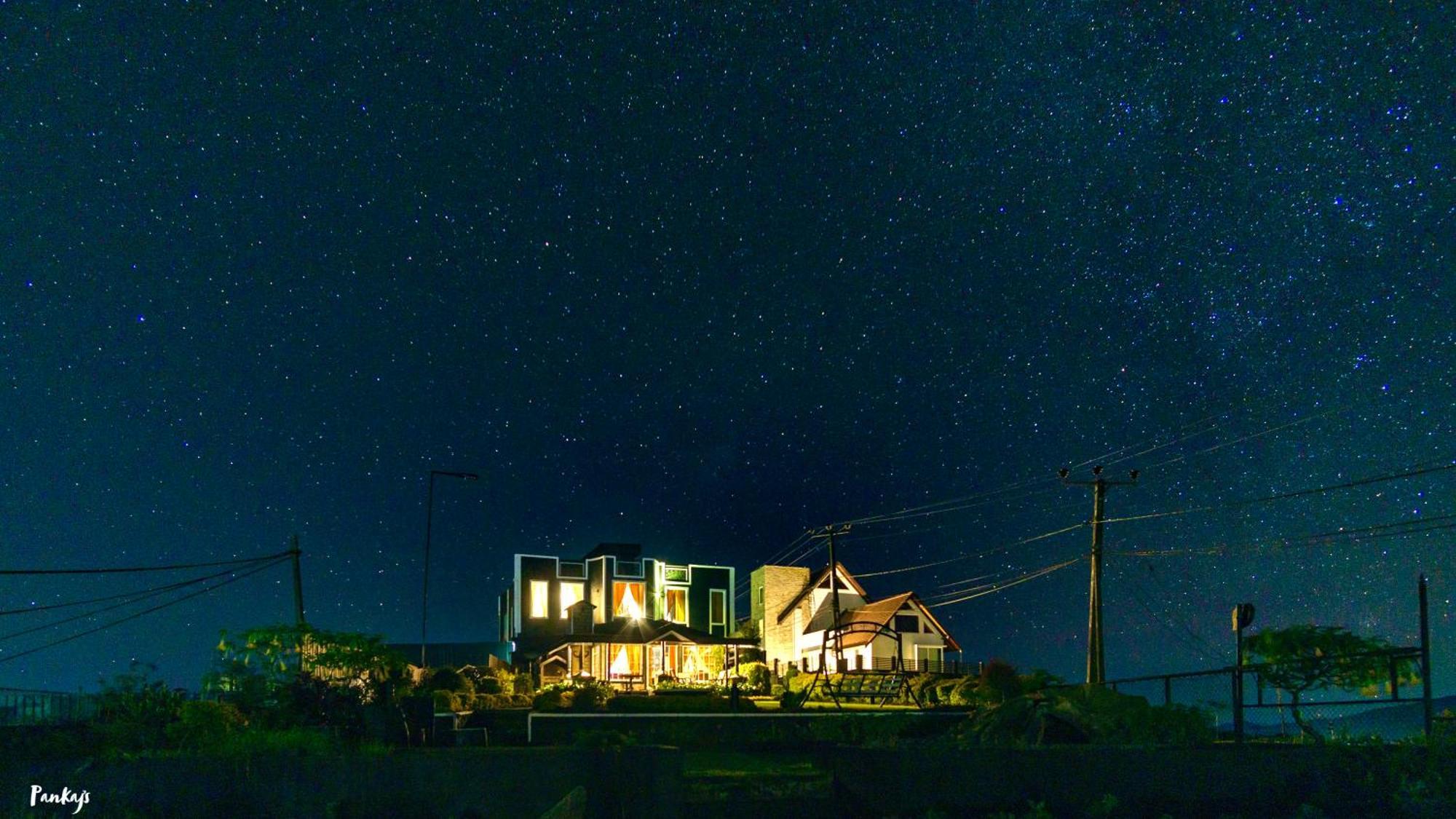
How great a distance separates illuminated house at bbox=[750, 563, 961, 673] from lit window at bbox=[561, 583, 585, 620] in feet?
36.2

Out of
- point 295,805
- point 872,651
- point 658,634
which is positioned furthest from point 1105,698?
point 872,651

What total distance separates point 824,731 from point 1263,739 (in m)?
6.87

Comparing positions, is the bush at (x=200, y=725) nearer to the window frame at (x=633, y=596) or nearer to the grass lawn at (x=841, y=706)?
the grass lawn at (x=841, y=706)

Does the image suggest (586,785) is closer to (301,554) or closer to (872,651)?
(301,554)

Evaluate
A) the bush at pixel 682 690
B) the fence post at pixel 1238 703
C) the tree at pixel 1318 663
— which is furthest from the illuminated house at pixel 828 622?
the fence post at pixel 1238 703

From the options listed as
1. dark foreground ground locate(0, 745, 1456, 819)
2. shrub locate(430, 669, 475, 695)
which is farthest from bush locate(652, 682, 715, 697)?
dark foreground ground locate(0, 745, 1456, 819)

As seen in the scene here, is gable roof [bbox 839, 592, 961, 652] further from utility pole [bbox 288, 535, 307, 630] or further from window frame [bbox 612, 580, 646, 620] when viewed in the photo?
utility pole [bbox 288, 535, 307, 630]

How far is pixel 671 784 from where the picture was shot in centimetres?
998

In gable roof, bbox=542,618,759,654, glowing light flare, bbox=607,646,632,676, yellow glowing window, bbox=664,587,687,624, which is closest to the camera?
gable roof, bbox=542,618,759,654

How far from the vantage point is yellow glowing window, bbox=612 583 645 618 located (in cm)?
5091

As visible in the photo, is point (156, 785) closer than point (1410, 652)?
Yes

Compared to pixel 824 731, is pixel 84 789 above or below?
above

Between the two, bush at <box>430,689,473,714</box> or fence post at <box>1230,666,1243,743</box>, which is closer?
fence post at <box>1230,666,1243,743</box>

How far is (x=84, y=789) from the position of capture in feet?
31.3
